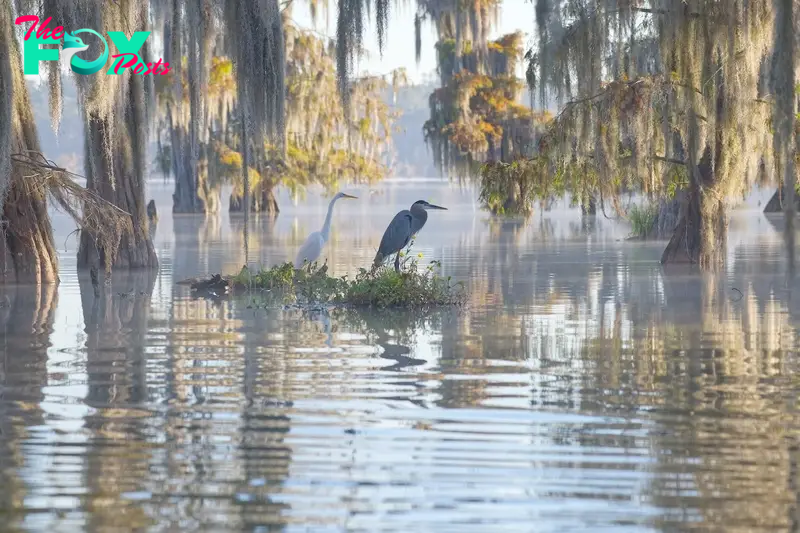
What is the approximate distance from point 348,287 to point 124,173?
5.46 metres

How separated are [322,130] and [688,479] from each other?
39.4 metres

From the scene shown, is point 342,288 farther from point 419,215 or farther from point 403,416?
point 403,416

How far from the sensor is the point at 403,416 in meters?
6.59

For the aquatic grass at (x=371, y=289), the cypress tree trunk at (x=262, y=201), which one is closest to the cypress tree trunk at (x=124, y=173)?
the aquatic grass at (x=371, y=289)

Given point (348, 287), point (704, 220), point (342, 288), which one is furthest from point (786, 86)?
point (704, 220)

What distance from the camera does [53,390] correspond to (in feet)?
24.6

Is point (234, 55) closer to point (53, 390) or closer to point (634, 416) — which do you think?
point (53, 390)

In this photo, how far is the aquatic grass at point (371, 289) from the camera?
41.1 ft

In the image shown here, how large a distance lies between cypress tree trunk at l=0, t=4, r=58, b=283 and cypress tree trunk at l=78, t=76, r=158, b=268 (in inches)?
39.4

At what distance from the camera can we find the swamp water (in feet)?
15.9

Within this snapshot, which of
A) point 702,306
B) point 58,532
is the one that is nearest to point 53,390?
point 58,532

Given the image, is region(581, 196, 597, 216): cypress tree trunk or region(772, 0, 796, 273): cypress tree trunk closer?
region(772, 0, 796, 273): cypress tree trunk

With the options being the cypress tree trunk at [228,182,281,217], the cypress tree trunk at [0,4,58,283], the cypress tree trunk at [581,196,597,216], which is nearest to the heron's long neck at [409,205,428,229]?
the cypress tree trunk at [581,196,597,216]

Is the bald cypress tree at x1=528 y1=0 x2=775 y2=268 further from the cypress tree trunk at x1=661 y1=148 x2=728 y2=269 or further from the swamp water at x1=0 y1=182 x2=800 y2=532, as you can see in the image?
the swamp water at x1=0 y1=182 x2=800 y2=532
